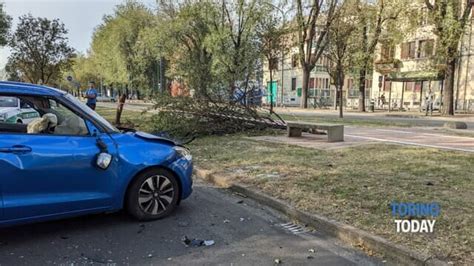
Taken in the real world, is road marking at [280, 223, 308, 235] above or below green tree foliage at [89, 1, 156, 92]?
below

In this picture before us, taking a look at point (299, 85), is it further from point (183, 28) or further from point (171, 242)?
point (171, 242)

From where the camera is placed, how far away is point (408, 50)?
41531mm

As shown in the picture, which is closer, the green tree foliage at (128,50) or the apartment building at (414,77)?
the apartment building at (414,77)

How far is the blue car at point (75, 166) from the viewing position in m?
4.25

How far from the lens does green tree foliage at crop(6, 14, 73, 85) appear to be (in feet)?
101

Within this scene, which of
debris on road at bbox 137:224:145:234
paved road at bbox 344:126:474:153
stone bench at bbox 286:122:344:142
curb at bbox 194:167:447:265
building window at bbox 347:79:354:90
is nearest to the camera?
curb at bbox 194:167:447:265

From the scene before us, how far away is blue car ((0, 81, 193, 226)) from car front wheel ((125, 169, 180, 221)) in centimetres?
1

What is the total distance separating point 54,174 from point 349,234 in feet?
10.1

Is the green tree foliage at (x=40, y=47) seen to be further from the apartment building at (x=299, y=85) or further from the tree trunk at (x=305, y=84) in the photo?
the apartment building at (x=299, y=85)

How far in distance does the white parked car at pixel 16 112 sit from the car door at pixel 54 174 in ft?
1.42

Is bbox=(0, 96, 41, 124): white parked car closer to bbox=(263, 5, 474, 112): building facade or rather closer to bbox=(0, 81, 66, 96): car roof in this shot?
bbox=(0, 81, 66, 96): car roof

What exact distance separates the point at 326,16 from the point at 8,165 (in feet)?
115

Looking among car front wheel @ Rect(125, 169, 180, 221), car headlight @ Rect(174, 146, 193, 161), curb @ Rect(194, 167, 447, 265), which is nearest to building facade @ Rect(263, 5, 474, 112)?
curb @ Rect(194, 167, 447, 265)

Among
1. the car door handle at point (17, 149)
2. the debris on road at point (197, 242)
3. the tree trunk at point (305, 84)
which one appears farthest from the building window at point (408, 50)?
the car door handle at point (17, 149)
